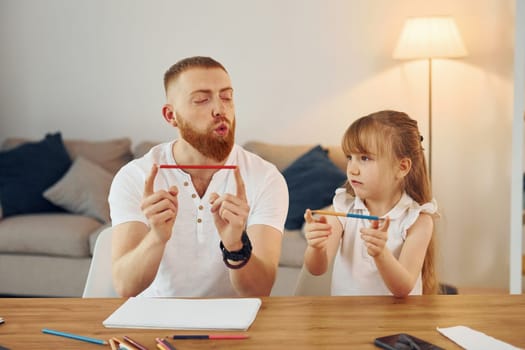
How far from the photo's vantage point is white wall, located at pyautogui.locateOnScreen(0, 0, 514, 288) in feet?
14.5

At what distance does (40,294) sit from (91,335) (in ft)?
8.96

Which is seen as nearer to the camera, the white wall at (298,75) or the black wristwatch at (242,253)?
the black wristwatch at (242,253)

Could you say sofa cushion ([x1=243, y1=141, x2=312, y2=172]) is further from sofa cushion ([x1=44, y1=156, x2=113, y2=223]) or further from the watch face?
the watch face

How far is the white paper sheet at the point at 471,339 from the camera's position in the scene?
134 cm

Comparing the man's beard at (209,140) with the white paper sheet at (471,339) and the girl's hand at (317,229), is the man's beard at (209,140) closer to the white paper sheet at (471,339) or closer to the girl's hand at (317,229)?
the girl's hand at (317,229)

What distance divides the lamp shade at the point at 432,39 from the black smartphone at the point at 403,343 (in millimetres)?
2956

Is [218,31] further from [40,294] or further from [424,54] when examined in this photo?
[40,294]

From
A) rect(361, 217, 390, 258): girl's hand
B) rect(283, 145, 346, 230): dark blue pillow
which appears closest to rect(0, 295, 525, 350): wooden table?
rect(361, 217, 390, 258): girl's hand

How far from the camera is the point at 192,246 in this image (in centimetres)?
199

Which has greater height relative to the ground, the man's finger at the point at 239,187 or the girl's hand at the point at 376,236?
the man's finger at the point at 239,187

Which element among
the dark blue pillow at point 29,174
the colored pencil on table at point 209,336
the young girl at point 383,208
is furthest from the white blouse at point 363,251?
the dark blue pillow at point 29,174

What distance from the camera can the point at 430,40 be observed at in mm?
4137

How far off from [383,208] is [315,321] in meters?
0.49

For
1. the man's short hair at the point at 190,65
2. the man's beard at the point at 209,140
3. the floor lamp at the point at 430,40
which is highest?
the floor lamp at the point at 430,40
